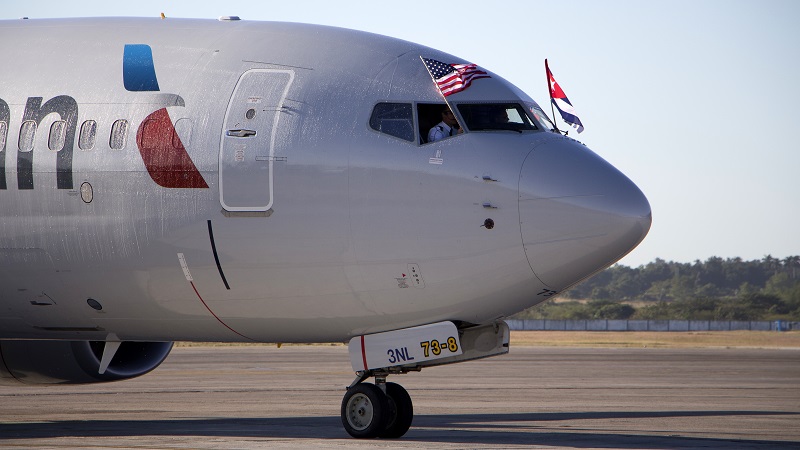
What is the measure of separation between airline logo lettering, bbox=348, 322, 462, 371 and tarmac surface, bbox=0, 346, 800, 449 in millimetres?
1114

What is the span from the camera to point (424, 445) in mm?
16734

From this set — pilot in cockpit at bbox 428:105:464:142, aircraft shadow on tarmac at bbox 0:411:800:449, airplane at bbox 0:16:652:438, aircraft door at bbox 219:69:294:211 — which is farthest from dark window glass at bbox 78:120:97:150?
pilot in cockpit at bbox 428:105:464:142

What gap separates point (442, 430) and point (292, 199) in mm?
5329

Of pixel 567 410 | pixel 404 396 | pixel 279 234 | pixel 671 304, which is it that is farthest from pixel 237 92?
pixel 671 304

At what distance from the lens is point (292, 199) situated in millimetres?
16625

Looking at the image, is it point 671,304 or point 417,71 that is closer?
point 417,71

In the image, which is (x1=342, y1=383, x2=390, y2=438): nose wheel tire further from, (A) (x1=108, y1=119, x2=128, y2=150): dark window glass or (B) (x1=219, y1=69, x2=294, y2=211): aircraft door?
(A) (x1=108, y1=119, x2=128, y2=150): dark window glass

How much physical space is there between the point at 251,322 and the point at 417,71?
13.6 feet

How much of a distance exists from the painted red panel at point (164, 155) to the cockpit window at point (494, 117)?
3.65 metres

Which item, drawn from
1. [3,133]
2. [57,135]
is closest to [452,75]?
[57,135]

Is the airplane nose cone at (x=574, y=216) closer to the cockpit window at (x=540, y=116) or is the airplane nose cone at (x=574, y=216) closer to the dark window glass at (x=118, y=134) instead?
the cockpit window at (x=540, y=116)

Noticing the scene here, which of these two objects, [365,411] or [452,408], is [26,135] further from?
[452,408]

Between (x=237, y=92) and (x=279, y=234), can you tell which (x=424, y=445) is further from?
(x=237, y=92)

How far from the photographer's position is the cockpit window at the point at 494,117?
651 inches
